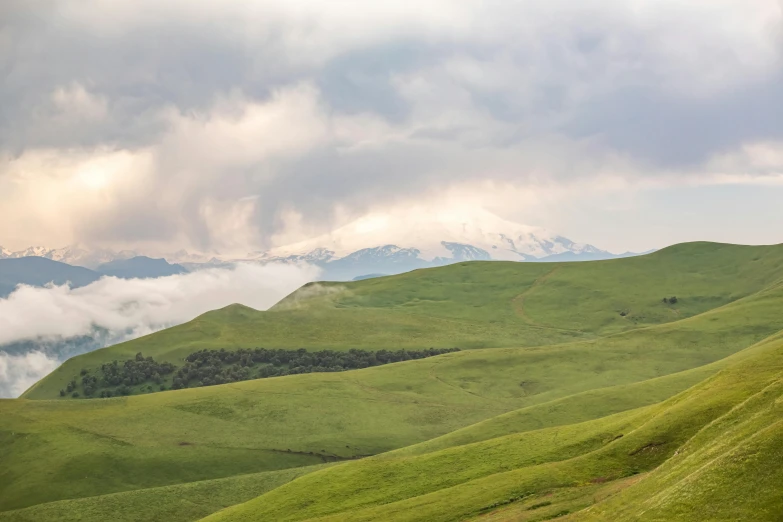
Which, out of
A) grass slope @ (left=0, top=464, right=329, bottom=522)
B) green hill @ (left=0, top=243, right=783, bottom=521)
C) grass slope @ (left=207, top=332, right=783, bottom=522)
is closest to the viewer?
grass slope @ (left=207, top=332, right=783, bottom=522)

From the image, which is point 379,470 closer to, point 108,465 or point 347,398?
point 108,465

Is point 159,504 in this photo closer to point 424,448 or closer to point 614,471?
point 424,448

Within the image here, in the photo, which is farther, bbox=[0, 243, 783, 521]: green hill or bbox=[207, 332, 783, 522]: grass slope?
bbox=[0, 243, 783, 521]: green hill

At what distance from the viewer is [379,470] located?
287 ft

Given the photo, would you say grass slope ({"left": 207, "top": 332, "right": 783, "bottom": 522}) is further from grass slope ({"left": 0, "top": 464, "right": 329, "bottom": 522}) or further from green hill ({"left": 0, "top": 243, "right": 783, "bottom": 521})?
grass slope ({"left": 0, "top": 464, "right": 329, "bottom": 522})

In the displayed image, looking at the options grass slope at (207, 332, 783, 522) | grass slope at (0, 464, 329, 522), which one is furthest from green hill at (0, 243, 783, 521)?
grass slope at (0, 464, 329, 522)

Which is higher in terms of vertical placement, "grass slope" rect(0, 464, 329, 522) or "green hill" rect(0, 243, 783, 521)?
"green hill" rect(0, 243, 783, 521)

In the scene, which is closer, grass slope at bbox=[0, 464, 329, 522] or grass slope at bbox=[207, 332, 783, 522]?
grass slope at bbox=[207, 332, 783, 522]

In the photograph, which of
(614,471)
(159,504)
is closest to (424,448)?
(159,504)

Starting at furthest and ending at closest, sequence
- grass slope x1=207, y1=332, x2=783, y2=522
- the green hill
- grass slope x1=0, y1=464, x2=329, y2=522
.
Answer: grass slope x1=0, y1=464, x2=329, y2=522, the green hill, grass slope x1=207, y1=332, x2=783, y2=522

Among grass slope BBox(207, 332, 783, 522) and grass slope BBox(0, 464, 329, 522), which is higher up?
grass slope BBox(207, 332, 783, 522)

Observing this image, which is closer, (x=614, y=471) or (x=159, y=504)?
(x=614, y=471)

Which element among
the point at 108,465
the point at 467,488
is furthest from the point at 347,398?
the point at 467,488

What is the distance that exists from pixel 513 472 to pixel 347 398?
117093 mm
